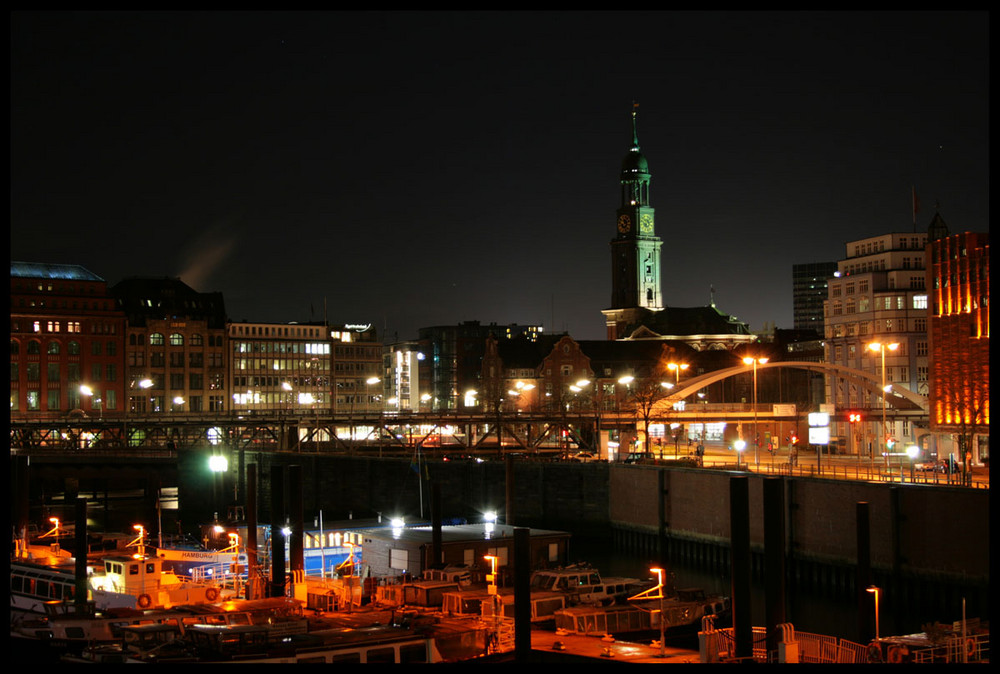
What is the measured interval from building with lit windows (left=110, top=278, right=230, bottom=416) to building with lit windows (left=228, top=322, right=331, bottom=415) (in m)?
2.88

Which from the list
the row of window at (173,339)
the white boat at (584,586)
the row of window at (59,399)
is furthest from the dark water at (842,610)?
the row of window at (173,339)

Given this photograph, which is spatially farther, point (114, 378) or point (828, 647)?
point (114, 378)

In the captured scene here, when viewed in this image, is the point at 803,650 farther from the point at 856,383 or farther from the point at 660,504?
the point at 856,383

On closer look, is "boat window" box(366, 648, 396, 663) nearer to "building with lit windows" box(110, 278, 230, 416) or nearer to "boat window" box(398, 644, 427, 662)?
"boat window" box(398, 644, 427, 662)

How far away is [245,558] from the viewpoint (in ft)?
175

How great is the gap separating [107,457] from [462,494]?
35.2 m

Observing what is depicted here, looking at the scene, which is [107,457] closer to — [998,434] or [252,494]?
[252,494]

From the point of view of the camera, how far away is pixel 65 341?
451 feet

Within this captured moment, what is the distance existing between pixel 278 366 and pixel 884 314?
3372 inches

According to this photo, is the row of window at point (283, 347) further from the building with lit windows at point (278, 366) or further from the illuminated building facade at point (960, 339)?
the illuminated building facade at point (960, 339)

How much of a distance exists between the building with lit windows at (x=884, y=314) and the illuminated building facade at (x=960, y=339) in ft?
71.8

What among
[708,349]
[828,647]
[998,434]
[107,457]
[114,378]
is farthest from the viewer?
[708,349]

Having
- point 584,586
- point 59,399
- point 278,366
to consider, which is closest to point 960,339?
point 584,586

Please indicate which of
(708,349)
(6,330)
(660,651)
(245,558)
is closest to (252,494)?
(245,558)
